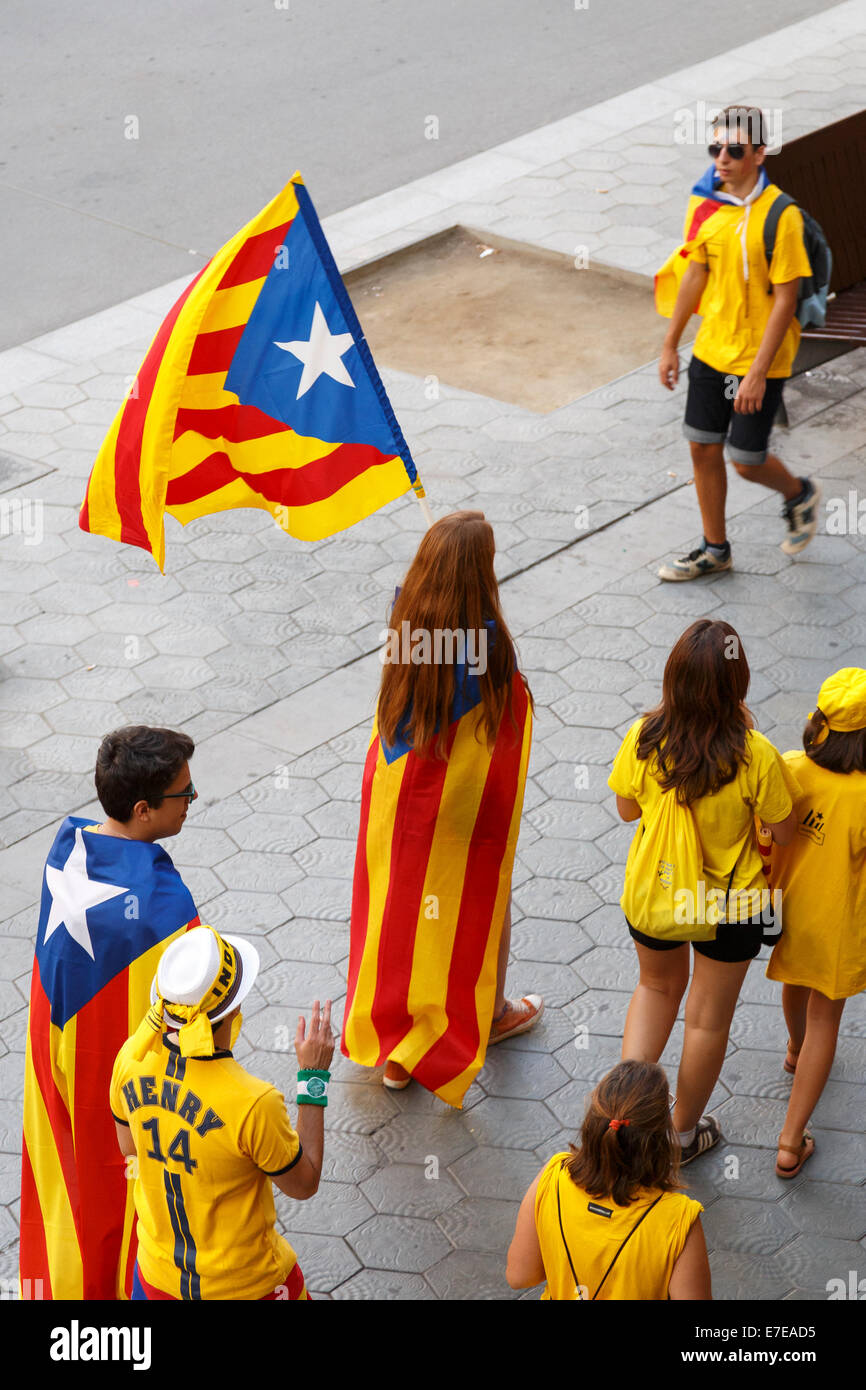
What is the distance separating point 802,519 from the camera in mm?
7723

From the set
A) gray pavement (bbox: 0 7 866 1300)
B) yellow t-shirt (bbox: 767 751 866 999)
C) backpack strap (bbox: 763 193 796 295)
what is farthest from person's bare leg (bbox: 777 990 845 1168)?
backpack strap (bbox: 763 193 796 295)

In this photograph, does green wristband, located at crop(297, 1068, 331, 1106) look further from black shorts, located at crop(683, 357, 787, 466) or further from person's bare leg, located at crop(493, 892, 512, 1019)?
black shorts, located at crop(683, 357, 787, 466)

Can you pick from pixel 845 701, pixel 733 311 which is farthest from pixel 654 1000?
pixel 733 311

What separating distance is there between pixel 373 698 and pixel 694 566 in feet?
5.83

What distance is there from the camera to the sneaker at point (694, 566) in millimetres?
7637

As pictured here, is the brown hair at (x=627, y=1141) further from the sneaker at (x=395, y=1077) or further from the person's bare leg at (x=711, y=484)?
the person's bare leg at (x=711, y=484)

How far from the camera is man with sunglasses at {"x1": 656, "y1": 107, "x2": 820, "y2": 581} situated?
22.0 feet

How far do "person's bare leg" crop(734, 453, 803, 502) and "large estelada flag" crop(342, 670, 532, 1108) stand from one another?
312 cm

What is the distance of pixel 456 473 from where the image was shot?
8594 millimetres

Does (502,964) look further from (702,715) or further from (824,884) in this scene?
(702,715)

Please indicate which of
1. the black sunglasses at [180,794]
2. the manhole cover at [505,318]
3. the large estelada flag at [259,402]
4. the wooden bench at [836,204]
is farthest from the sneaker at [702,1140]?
the wooden bench at [836,204]

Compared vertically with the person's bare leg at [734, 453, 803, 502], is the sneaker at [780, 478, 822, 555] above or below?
below

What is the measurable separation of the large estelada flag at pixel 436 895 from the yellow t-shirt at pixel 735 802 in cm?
48

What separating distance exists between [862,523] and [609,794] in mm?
2531
